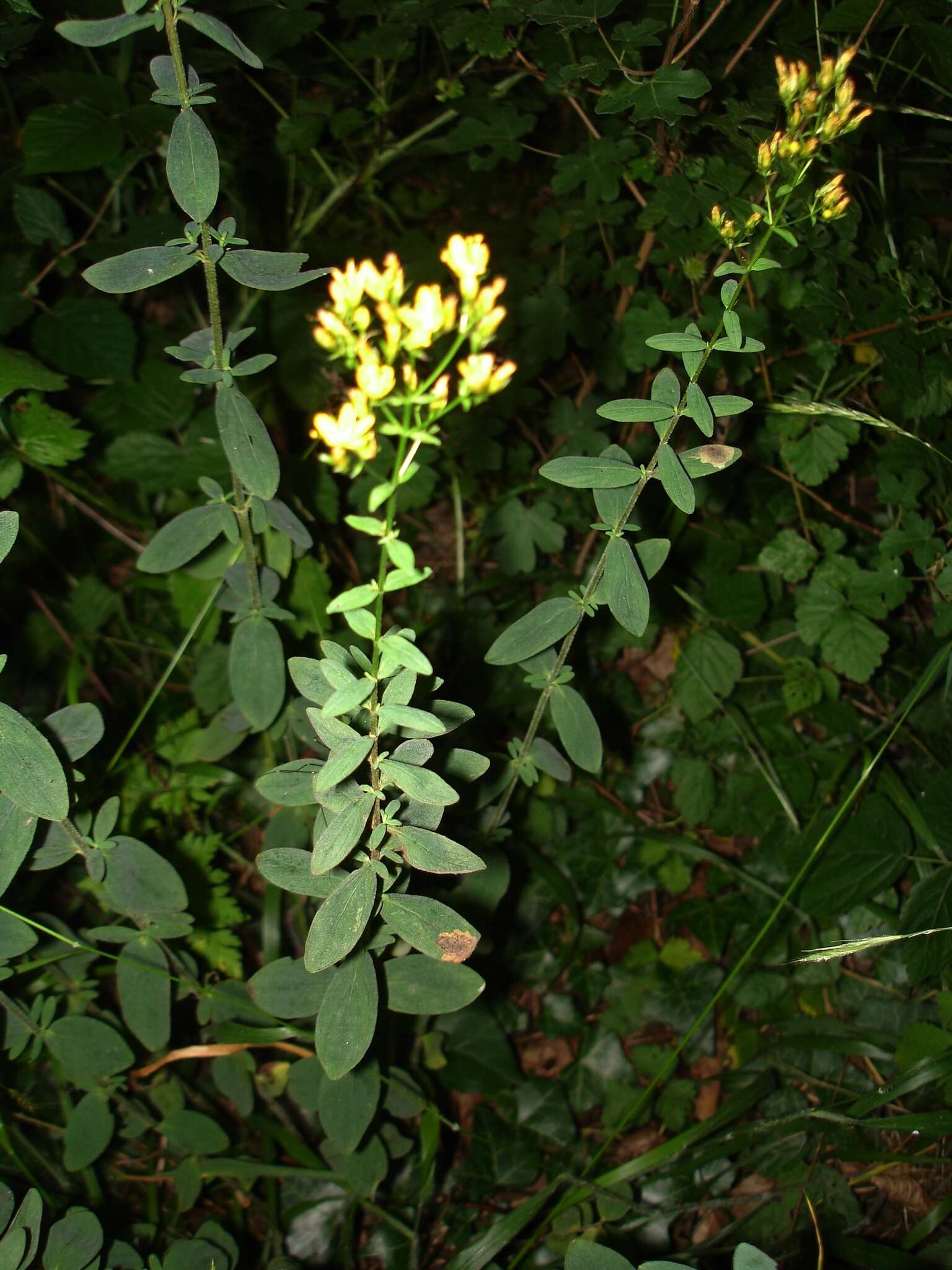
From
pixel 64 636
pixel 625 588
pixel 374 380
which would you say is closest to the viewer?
pixel 374 380

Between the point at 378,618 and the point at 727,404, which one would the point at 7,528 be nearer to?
the point at 378,618

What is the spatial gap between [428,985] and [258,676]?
63cm

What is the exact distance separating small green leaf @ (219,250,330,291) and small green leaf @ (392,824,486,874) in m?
0.75

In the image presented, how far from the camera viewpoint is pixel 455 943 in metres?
1.22

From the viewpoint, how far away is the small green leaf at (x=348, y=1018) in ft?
4.06

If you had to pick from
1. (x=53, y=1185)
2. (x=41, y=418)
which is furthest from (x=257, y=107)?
(x=53, y=1185)

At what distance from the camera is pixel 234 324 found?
252 cm

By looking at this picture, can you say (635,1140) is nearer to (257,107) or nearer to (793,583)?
(793,583)

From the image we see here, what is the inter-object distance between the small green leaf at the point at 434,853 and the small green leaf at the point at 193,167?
84cm

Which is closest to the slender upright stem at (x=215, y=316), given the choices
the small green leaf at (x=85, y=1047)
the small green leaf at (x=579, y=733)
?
the small green leaf at (x=579, y=733)

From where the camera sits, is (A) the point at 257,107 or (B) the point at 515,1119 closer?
(B) the point at 515,1119

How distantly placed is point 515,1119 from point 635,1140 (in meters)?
0.33

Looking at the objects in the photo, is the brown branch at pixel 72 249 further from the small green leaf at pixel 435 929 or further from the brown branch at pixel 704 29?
the small green leaf at pixel 435 929

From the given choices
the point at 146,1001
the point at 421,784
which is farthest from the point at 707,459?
the point at 146,1001
